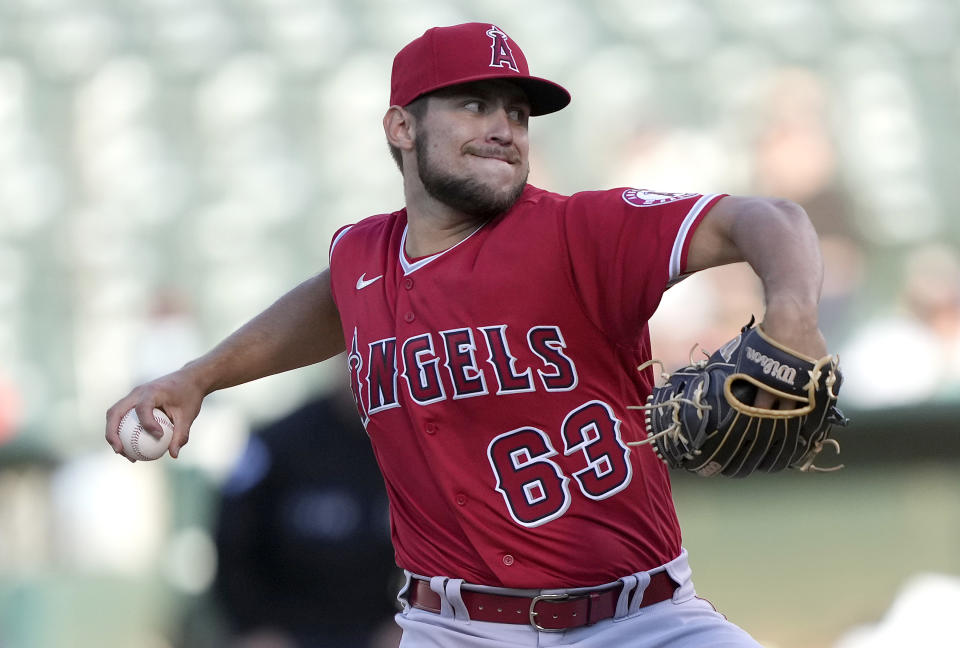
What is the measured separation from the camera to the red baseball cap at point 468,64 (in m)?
2.54

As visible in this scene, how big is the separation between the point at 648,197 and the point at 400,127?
737mm

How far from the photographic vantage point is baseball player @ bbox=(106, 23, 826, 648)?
2.33 metres

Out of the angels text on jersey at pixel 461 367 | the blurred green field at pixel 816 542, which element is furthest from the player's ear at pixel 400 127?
the blurred green field at pixel 816 542

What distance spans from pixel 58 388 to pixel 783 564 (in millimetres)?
3567

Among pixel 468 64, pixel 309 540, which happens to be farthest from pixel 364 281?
pixel 309 540

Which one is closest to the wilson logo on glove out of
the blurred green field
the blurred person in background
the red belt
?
the red belt

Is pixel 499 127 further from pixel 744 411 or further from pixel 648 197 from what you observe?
pixel 744 411

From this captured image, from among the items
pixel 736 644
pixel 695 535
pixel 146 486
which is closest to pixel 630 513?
pixel 736 644

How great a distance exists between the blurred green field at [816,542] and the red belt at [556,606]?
3.27 meters

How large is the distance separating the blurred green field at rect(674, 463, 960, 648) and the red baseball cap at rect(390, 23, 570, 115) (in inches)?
131

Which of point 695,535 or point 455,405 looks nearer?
point 455,405

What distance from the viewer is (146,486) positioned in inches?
222

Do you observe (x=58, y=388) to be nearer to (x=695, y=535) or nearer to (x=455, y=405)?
(x=695, y=535)

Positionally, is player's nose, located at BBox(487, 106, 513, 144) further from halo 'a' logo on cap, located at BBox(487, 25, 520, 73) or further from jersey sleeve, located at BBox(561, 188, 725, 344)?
jersey sleeve, located at BBox(561, 188, 725, 344)
